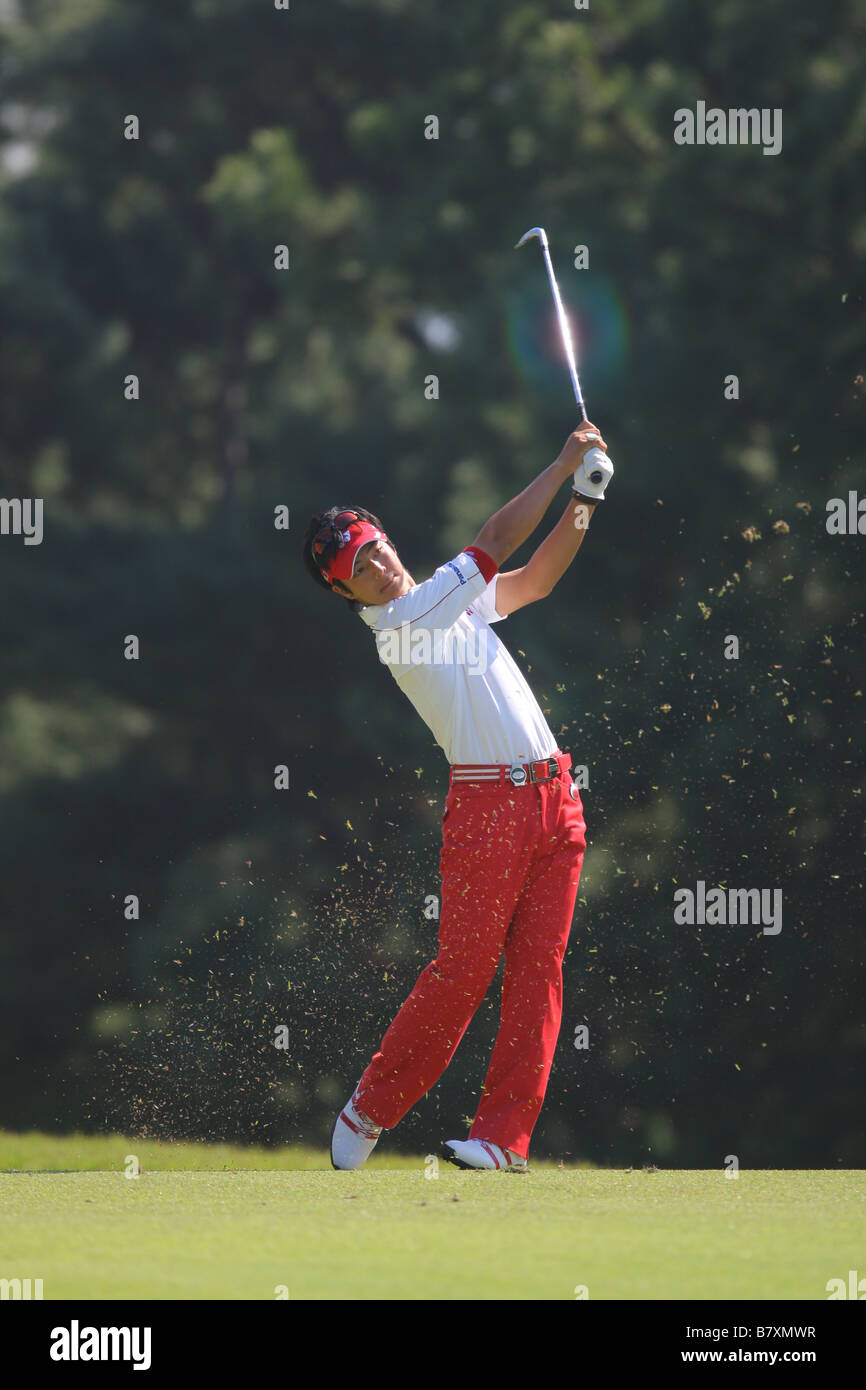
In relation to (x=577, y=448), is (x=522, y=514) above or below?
below

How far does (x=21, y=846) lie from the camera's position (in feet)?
50.5

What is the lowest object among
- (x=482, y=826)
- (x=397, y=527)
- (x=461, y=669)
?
(x=482, y=826)

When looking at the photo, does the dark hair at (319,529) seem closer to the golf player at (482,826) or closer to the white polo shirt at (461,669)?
the golf player at (482,826)

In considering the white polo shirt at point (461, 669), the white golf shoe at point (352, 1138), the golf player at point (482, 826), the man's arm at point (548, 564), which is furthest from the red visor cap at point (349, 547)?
the white golf shoe at point (352, 1138)

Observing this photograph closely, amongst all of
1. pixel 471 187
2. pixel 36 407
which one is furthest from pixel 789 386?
pixel 36 407

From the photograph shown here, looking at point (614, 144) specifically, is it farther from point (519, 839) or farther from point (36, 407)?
point (519, 839)

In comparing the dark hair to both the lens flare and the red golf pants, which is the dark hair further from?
the lens flare

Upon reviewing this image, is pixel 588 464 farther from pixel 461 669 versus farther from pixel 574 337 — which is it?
pixel 574 337

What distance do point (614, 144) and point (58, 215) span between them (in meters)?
6.63

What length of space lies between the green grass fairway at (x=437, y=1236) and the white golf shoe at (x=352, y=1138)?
57 millimetres

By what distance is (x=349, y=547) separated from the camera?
14.5 ft

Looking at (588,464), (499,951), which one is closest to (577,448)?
(588,464)

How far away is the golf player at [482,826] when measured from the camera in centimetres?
431

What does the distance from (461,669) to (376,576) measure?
11.9 inches
